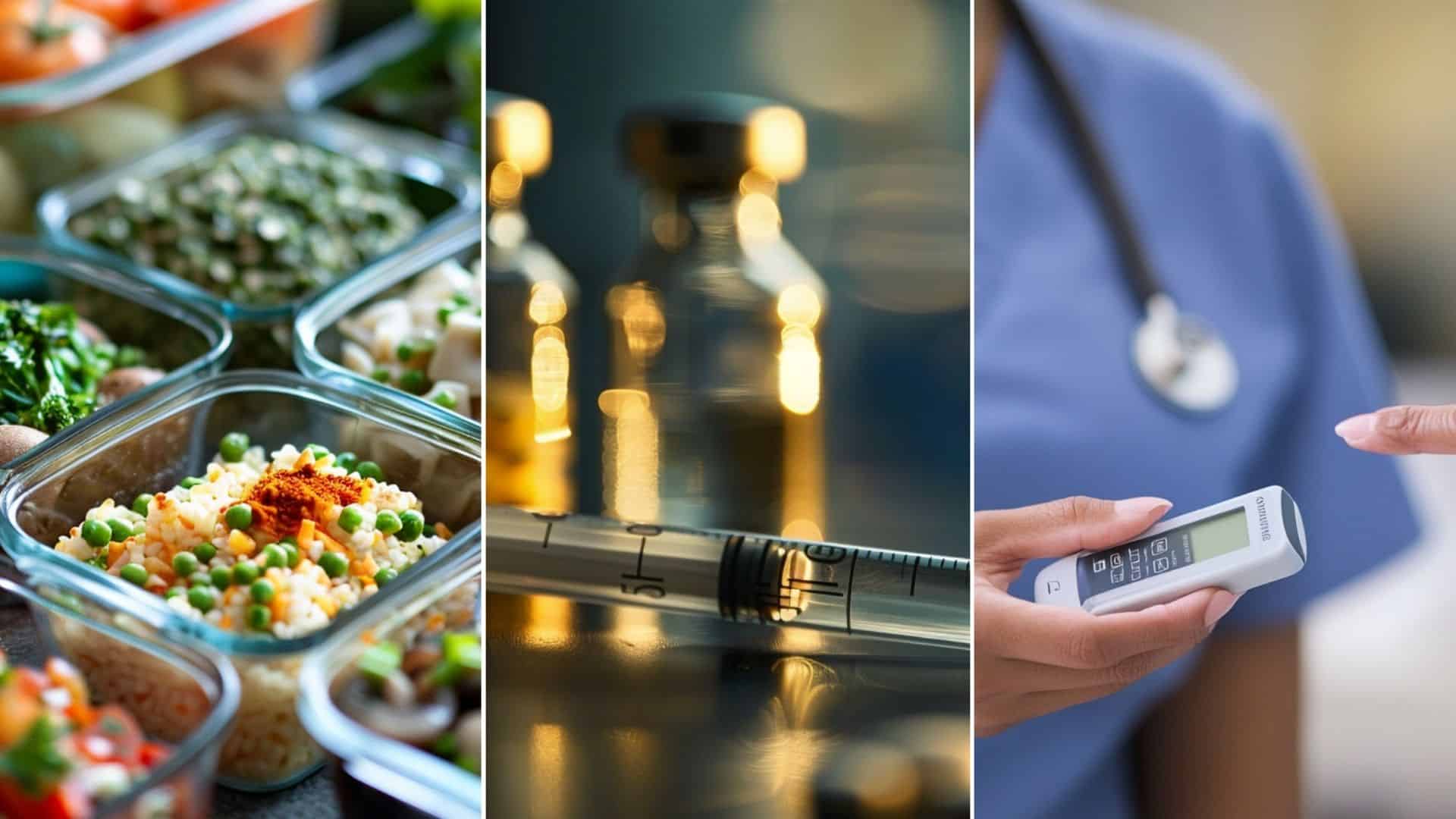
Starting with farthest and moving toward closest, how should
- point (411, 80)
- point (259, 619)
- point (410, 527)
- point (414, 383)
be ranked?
point (411, 80) < point (414, 383) < point (410, 527) < point (259, 619)

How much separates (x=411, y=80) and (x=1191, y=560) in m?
1.08

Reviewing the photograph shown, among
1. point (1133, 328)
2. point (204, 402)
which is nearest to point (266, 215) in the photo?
point (204, 402)

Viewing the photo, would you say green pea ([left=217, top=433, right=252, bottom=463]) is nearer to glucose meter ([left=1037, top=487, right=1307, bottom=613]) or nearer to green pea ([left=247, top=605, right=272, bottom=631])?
green pea ([left=247, top=605, right=272, bottom=631])

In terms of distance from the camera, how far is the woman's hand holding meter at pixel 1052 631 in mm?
803

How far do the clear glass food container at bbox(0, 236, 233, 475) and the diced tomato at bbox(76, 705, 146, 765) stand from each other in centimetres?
37

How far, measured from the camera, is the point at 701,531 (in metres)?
0.86

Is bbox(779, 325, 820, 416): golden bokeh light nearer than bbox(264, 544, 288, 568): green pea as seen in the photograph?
No

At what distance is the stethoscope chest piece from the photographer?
2.96 ft

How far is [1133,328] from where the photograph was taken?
35.6 inches

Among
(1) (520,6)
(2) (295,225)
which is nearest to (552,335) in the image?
(1) (520,6)

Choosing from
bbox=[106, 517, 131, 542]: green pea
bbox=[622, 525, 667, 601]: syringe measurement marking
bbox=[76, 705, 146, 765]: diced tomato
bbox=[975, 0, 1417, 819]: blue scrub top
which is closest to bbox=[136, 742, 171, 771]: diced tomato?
bbox=[76, 705, 146, 765]: diced tomato

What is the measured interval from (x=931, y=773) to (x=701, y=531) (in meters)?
0.26

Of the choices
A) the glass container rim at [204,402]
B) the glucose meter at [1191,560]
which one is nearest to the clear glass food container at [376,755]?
the glass container rim at [204,402]

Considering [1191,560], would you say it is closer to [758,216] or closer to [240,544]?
[758,216]
